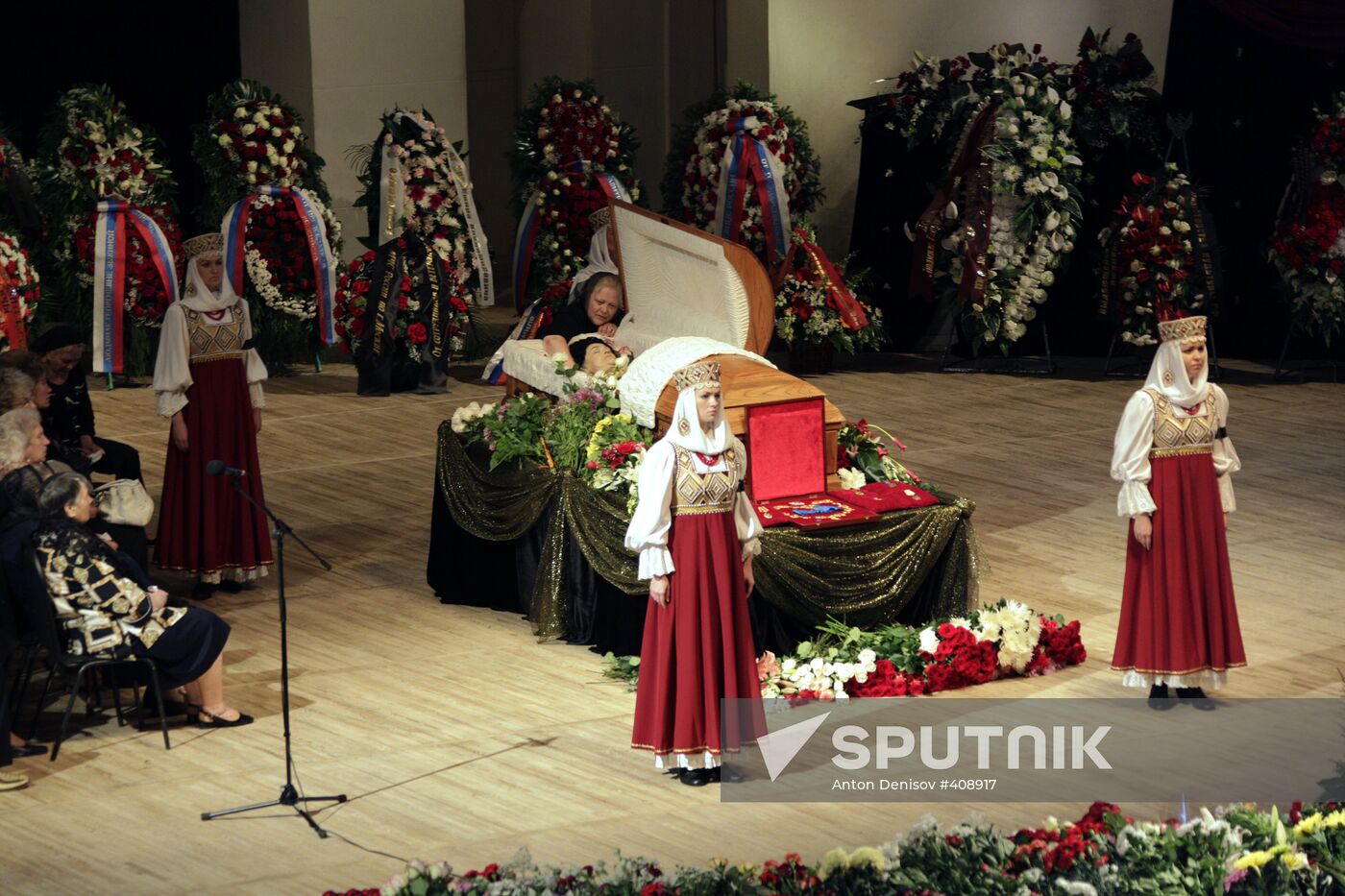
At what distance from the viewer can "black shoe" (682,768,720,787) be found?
598cm

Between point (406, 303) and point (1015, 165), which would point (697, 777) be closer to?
point (406, 303)

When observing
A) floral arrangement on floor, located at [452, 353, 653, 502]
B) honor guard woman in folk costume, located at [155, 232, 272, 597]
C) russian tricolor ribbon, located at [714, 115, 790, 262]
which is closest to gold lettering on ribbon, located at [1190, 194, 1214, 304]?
russian tricolor ribbon, located at [714, 115, 790, 262]

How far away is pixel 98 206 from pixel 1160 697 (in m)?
8.87

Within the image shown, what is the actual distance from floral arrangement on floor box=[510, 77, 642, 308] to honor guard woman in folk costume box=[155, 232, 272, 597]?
5.32 meters

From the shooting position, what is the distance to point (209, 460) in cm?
824

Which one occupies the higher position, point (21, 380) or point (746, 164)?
point (746, 164)

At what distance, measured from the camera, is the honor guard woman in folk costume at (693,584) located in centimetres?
585

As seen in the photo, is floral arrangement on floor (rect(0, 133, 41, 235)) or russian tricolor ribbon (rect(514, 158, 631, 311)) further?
russian tricolor ribbon (rect(514, 158, 631, 311))

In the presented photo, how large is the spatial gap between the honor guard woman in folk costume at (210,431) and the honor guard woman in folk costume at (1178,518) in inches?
155

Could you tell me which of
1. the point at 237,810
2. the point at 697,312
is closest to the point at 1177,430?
the point at 697,312

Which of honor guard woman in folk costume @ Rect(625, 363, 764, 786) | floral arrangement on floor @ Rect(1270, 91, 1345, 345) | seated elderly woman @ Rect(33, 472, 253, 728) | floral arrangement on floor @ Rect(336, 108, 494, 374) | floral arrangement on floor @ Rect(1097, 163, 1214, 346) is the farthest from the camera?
floral arrangement on floor @ Rect(336, 108, 494, 374)

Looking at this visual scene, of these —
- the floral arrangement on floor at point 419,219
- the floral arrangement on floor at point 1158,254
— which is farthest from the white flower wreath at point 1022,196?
the floral arrangement on floor at point 419,219

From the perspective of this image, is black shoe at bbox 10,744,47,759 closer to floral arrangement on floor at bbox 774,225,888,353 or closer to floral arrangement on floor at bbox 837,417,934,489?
floral arrangement on floor at bbox 837,417,934,489

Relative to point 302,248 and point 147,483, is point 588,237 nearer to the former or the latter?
point 302,248
